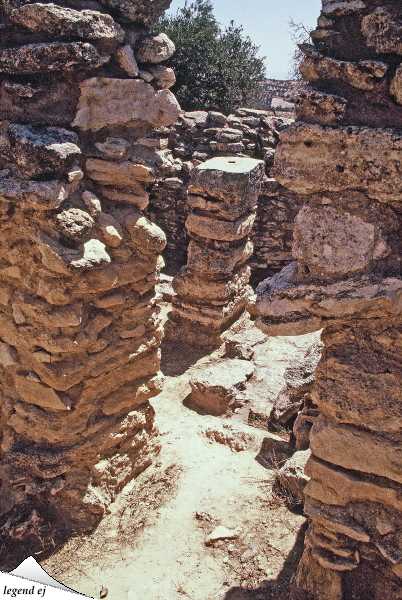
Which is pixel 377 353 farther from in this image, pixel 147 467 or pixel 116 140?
pixel 147 467

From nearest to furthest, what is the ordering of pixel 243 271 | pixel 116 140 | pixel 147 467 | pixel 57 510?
1. pixel 116 140
2. pixel 57 510
3. pixel 147 467
4. pixel 243 271

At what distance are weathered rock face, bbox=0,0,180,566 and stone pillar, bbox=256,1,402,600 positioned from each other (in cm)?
144

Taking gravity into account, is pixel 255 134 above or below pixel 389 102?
below

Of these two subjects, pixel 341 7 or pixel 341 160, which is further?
pixel 341 160

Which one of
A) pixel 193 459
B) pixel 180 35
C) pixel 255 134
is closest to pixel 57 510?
pixel 193 459

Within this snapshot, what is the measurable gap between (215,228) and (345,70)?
4143 mm

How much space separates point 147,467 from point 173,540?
2.75 ft

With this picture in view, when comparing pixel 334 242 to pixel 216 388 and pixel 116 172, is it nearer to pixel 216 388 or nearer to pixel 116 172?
pixel 116 172

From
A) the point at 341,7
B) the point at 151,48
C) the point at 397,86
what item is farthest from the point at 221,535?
the point at 151,48

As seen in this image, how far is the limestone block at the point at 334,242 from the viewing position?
2.26 metres

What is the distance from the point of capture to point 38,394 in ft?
11.5

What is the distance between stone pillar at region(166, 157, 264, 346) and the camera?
6.13 m

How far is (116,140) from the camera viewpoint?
3.43 m

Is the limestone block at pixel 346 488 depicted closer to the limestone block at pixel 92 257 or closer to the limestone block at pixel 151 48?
the limestone block at pixel 92 257
